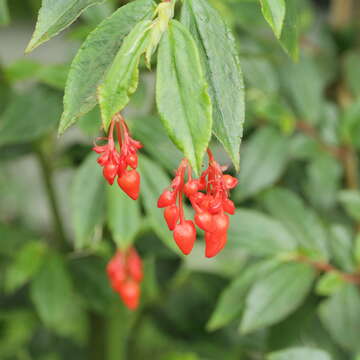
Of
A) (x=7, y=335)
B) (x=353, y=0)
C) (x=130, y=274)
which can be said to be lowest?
(x=7, y=335)

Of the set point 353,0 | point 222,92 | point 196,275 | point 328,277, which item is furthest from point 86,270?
point 353,0

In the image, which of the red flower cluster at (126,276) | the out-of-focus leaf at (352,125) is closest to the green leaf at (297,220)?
the out-of-focus leaf at (352,125)

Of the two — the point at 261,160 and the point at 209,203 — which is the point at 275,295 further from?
the point at 209,203

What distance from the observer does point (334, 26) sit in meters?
1.60

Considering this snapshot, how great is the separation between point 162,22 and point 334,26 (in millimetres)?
1128

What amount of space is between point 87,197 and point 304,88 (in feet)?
1.59

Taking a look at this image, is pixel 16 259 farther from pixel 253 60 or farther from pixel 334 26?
pixel 334 26

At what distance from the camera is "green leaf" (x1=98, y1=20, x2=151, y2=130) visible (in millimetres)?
508

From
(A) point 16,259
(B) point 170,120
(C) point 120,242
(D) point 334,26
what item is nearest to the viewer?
(B) point 170,120

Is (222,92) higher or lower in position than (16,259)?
higher

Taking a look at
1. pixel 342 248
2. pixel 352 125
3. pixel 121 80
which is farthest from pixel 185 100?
pixel 352 125

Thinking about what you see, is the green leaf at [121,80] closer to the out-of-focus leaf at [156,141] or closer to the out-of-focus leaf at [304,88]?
the out-of-focus leaf at [156,141]

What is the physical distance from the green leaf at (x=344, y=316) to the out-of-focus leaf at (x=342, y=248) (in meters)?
0.04

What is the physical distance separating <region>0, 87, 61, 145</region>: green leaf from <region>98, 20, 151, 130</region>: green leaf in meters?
0.52
